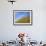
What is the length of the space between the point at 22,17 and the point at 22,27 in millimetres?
378

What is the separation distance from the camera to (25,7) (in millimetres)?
5031

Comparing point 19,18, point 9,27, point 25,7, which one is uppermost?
point 25,7

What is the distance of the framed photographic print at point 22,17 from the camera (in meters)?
A: 5.00

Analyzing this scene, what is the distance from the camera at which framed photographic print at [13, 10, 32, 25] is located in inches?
197

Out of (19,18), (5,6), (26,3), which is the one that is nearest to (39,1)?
(26,3)

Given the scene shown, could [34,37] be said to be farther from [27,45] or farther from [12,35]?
[27,45]

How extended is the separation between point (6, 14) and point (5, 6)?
1.00 ft

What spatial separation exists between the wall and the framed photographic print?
0.14m

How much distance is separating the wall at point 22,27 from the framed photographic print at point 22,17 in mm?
144

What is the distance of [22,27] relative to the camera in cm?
504

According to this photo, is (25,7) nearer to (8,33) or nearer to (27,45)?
(8,33)

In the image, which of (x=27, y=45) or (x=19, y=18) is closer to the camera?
(x=27, y=45)

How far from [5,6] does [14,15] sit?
483 millimetres

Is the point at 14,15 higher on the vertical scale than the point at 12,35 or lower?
higher
